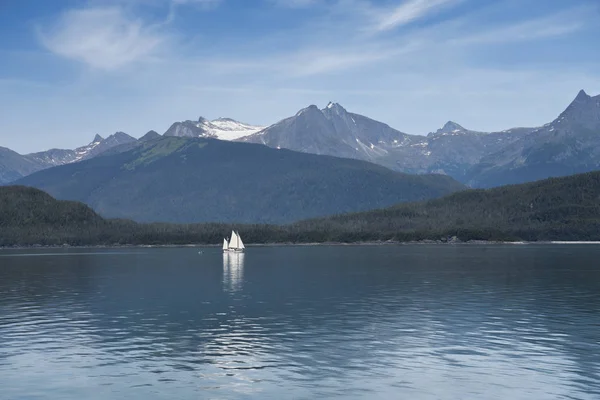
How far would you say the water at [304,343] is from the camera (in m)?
57.2

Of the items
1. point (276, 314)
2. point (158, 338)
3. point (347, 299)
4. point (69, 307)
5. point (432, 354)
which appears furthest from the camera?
point (347, 299)

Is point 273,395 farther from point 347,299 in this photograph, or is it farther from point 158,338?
point 347,299

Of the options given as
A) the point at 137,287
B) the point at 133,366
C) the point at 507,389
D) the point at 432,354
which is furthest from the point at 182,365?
the point at 137,287

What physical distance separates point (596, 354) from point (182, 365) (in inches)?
1513

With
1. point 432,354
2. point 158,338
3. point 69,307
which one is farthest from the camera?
point 69,307

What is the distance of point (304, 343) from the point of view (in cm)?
7681

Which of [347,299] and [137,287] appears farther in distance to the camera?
[137,287]

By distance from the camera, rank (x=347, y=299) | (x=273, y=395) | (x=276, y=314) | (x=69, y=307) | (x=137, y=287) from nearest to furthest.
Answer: (x=273, y=395) → (x=276, y=314) → (x=69, y=307) → (x=347, y=299) → (x=137, y=287)

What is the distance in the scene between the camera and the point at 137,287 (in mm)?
153875

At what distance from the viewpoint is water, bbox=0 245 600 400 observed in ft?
188

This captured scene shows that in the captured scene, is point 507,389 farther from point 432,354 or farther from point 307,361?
point 307,361

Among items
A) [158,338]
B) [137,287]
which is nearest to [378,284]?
[137,287]

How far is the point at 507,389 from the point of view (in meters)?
56.0

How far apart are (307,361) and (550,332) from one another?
3258 centimetres
